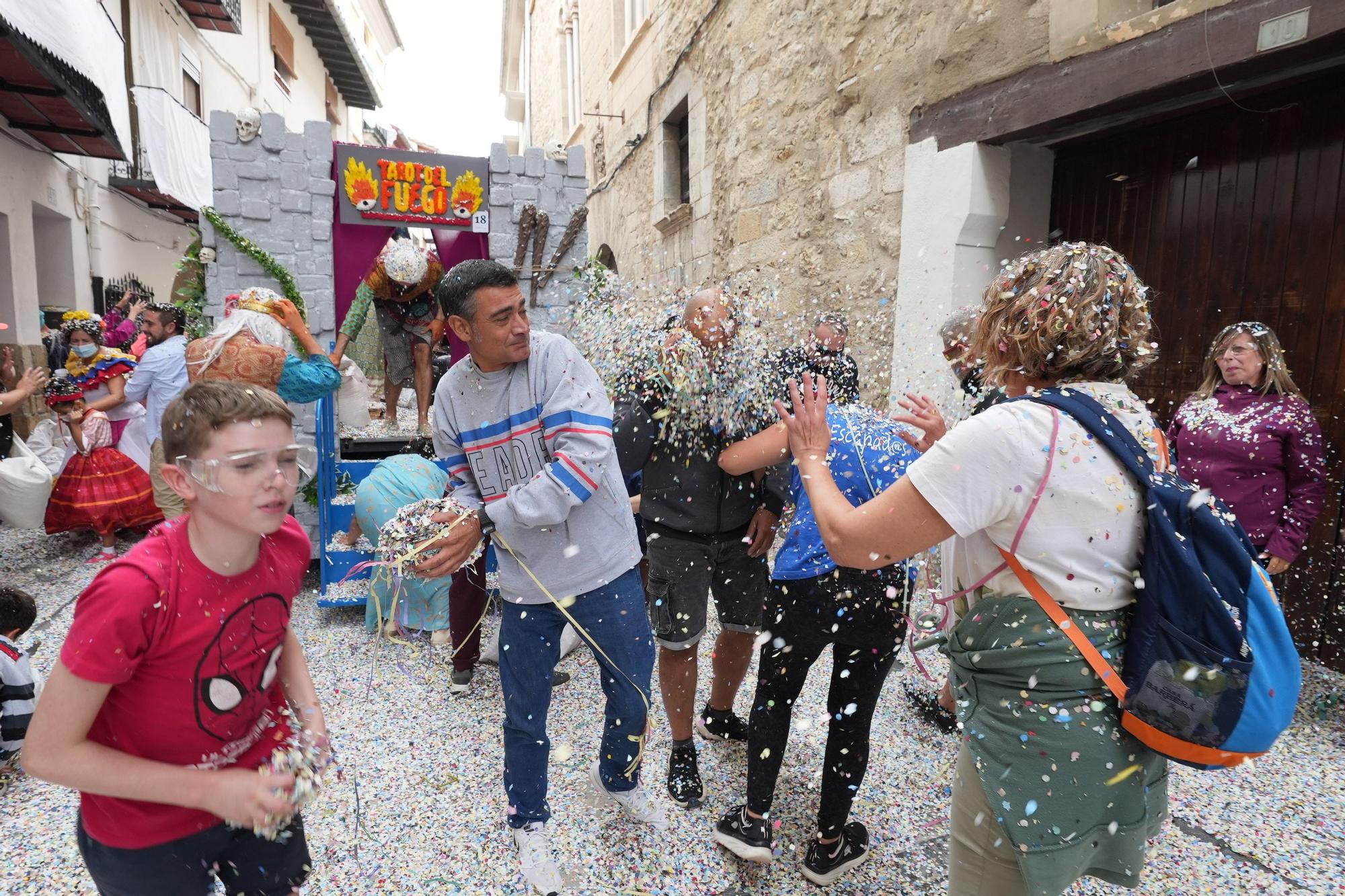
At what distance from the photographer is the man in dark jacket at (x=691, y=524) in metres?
2.48

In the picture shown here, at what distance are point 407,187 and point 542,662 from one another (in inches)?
164

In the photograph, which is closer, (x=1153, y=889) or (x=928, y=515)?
(x=928, y=515)

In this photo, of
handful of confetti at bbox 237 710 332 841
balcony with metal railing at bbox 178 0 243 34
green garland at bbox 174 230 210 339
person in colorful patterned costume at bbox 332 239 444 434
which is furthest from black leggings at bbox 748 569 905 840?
balcony with metal railing at bbox 178 0 243 34

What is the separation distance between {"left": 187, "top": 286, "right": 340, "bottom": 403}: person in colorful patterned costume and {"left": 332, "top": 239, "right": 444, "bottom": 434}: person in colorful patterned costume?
3.25ft

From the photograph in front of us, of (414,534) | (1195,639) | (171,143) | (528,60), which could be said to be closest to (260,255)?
(414,534)

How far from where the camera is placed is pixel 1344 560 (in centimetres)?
340

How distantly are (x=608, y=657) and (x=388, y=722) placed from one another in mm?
1618

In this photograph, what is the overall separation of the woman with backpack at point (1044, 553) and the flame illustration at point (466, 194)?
4.56m

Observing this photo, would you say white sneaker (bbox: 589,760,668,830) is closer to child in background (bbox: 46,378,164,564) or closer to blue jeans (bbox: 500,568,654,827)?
blue jeans (bbox: 500,568,654,827)

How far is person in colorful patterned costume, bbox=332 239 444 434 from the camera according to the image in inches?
197

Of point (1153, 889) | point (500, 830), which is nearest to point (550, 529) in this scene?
point (500, 830)

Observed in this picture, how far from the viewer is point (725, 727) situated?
3.02 meters

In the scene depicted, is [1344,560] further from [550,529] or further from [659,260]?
[659,260]

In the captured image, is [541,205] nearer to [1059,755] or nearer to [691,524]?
[691,524]
